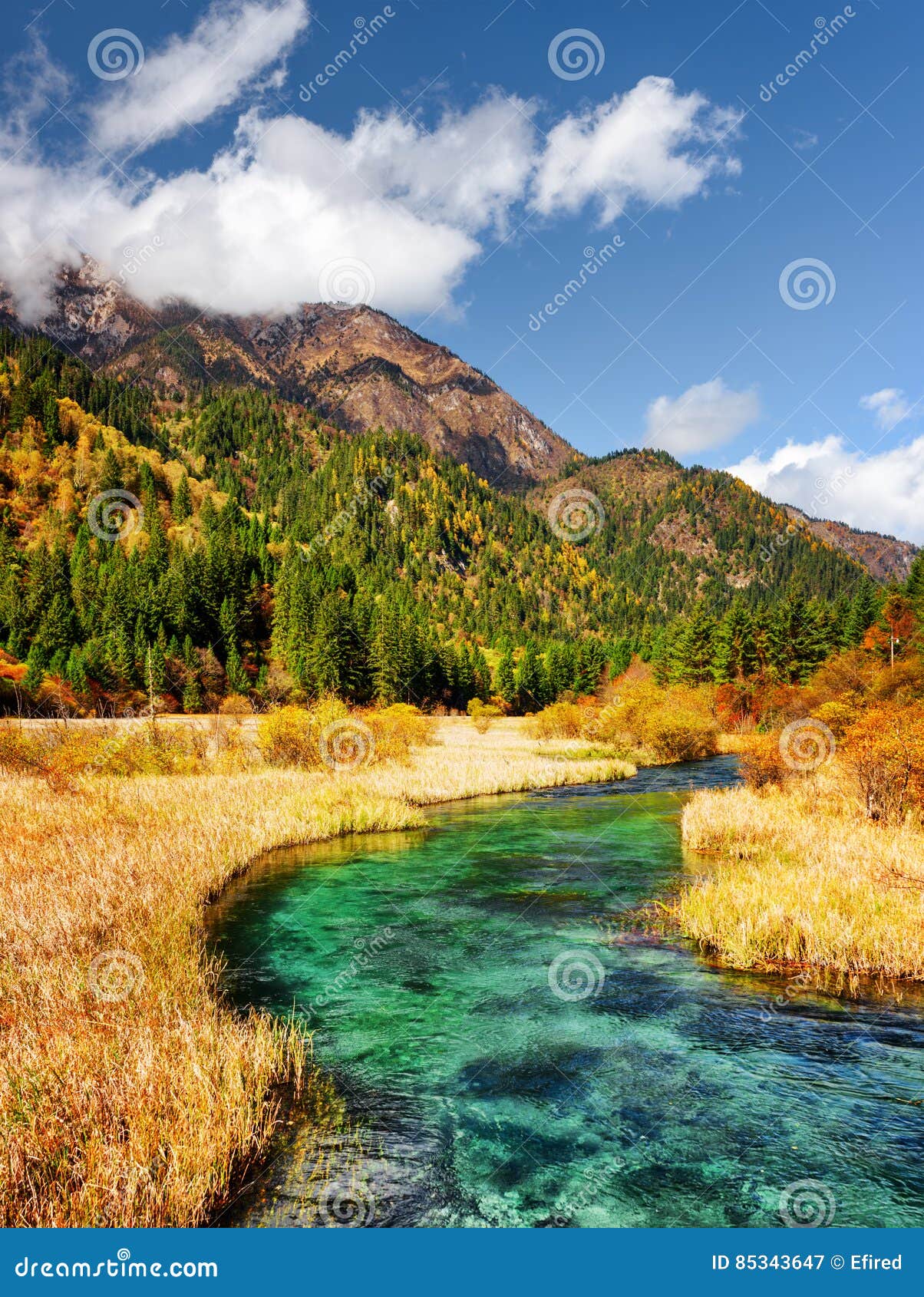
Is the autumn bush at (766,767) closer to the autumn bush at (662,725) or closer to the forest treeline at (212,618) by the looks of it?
the autumn bush at (662,725)

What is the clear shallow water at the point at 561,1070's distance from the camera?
24.8 ft

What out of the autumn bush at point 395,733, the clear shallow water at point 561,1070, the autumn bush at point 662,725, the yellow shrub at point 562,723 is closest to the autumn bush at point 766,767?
the clear shallow water at point 561,1070

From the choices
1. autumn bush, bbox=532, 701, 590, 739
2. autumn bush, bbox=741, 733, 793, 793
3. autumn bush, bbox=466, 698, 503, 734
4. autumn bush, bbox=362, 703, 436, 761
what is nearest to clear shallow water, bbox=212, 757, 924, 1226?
autumn bush, bbox=741, 733, 793, 793

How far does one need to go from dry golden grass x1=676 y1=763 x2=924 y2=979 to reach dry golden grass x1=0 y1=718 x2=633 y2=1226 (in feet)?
31.4

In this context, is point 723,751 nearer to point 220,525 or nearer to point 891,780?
point 891,780

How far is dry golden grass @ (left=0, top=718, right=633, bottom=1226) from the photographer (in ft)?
22.1

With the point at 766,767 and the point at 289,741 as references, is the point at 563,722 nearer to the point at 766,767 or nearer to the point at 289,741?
the point at 289,741

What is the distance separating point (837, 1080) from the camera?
992cm

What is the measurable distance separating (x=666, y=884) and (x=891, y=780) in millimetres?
9271

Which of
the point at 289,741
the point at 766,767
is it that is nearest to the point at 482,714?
the point at 289,741

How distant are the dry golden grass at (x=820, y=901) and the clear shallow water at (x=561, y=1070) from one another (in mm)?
1155

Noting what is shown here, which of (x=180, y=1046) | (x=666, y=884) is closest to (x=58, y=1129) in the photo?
(x=180, y=1046)

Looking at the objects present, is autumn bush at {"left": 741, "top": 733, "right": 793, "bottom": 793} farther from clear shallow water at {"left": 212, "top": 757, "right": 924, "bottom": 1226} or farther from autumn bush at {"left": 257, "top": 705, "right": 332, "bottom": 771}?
autumn bush at {"left": 257, "top": 705, "right": 332, "bottom": 771}

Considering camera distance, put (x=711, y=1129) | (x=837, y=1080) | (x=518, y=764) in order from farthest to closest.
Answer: (x=518, y=764)
(x=837, y=1080)
(x=711, y=1129)
